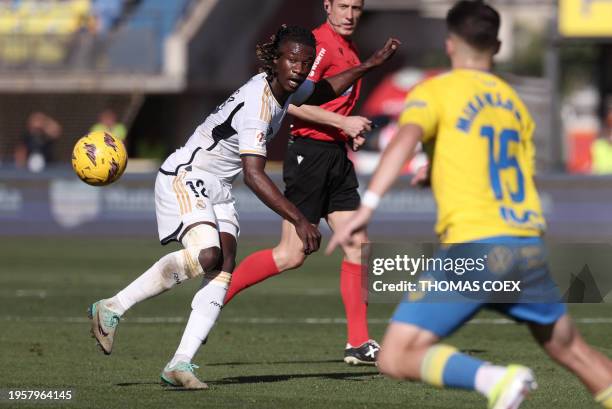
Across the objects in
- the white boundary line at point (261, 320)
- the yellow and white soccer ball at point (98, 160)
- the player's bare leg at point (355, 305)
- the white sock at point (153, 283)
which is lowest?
the white boundary line at point (261, 320)

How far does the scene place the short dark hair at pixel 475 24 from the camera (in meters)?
6.05

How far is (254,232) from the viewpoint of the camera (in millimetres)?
22250

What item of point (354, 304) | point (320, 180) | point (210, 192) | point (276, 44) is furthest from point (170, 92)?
point (276, 44)

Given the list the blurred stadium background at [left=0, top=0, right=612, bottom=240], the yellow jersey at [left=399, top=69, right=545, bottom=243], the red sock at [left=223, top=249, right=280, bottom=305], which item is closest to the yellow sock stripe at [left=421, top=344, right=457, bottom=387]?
the yellow jersey at [left=399, top=69, right=545, bottom=243]

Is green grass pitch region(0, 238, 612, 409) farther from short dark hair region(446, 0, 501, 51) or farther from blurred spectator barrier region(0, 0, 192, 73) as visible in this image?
blurred spectator barrier region(0, 0, 192, 73)

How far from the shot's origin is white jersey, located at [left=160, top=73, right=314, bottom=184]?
8.20 m

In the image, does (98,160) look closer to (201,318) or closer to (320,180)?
(201,318)

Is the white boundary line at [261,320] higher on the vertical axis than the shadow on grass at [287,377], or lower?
lower

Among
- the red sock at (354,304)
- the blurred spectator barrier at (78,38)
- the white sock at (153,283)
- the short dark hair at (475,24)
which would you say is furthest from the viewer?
the blurred spectator barrier at (78,38)

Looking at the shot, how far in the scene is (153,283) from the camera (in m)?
8.56

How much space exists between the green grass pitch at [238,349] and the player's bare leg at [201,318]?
108 mm

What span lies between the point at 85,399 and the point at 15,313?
5.36 m

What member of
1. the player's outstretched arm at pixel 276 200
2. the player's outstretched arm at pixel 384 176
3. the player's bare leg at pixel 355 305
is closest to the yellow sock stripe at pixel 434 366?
the player's outstretched arm at pixel 384 176

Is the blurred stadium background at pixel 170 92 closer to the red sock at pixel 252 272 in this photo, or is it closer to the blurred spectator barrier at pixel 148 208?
the blurred spectator barrier at pixel 148 208
